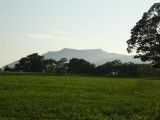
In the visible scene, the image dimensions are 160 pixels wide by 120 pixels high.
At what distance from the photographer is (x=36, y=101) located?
26453 millimetres

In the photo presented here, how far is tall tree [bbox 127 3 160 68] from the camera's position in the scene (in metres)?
91.3

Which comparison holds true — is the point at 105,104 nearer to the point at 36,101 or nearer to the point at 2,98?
the point at 36,101

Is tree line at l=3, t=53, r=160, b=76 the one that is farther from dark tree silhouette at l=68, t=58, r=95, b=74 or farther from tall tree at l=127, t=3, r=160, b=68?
tall tree at l=127, t=3, r=160, b=68

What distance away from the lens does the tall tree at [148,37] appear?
300 feet

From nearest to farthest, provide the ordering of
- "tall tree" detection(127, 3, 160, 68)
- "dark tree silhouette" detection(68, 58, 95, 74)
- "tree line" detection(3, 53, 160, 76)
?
"tall tree" detection(127, 3, 160, 68), "tree line" detection(3, 53, 160, 76), "dark tree silhouette" detection(68, 58, 95, 74)

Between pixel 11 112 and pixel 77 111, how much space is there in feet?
12.4

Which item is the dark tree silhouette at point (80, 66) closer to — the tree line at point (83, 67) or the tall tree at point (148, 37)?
the tree line at point (83, 67)

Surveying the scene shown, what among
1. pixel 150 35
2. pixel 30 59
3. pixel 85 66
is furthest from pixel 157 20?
pixel 30 59

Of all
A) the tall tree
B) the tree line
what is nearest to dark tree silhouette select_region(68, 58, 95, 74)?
the tree line

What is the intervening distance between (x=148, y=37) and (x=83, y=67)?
4821 cm

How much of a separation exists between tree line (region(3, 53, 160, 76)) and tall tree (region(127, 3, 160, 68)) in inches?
1317

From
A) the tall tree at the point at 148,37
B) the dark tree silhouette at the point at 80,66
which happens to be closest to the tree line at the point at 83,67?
the dark tree silhouette at the point at 80,66

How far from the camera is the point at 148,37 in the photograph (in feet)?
303

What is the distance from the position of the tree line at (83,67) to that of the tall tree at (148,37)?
33.5 meters
